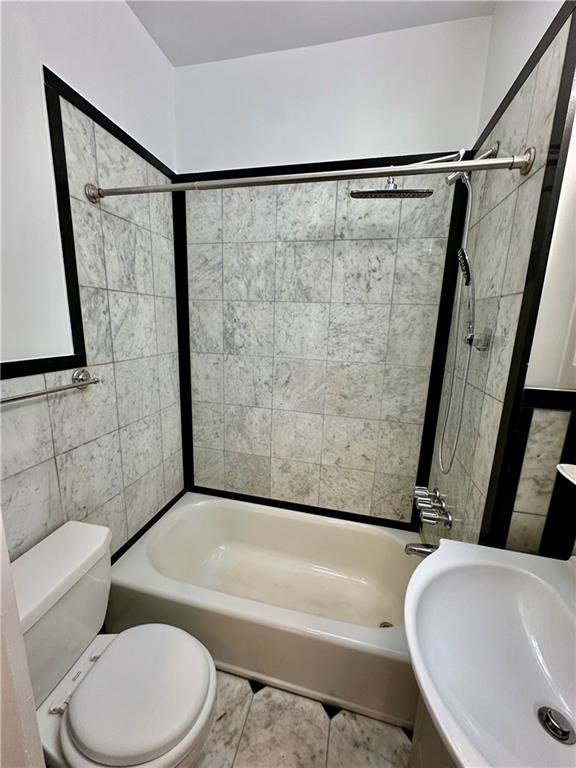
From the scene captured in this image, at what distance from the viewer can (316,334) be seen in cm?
172

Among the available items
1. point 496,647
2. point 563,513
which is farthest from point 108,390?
point 563,513

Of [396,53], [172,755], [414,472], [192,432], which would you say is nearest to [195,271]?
[192,432]

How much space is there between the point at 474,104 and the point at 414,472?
173cm

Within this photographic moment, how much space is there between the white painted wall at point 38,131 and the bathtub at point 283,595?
1105 mm

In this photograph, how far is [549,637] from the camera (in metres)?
0.73

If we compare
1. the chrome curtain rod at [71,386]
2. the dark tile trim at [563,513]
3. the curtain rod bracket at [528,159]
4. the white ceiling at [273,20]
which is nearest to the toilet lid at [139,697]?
the chrome curtain rod at [71,386]

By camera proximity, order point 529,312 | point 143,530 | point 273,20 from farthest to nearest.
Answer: point 143,530
point 273,20
point 529,312

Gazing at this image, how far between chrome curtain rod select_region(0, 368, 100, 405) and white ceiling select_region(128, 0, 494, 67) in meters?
1.48

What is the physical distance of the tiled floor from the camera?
1.12 meters

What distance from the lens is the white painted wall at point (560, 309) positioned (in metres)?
0.79

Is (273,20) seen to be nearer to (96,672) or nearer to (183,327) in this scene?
(183,327)

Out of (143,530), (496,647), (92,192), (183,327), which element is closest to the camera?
(496,647)

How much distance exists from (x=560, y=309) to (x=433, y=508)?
3.02ft

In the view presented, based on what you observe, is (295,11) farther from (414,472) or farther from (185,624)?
(185,624)
